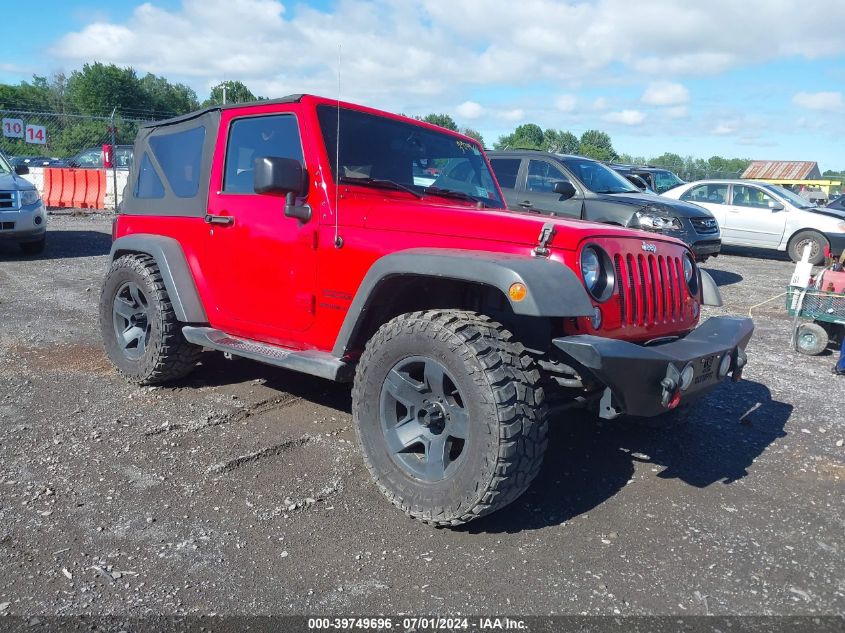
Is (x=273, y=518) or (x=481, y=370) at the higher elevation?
(x=481, y=370)

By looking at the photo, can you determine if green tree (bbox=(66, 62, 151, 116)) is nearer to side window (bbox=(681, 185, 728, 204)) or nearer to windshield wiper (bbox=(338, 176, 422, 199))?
side window (bbox=(681, 185, 728, 204))

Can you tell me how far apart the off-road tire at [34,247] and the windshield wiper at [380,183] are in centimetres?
880

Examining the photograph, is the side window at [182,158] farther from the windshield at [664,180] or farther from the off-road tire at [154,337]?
the windshield at [664,180]

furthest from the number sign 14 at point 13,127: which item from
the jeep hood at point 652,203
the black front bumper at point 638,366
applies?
the black front bumper at point 638,366

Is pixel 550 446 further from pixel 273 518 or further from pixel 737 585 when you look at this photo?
pixel 273 518

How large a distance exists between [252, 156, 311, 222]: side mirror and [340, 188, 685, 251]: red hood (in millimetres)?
248

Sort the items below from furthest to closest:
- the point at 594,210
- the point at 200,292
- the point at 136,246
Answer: the point at 594,210 → the point at 136,246 → the point at 200,292

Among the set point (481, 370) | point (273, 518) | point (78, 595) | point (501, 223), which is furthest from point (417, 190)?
point (78, 595)

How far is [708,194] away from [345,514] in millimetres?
13141

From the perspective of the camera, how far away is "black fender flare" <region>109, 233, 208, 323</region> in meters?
4.38

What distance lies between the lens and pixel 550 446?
4.07 metres

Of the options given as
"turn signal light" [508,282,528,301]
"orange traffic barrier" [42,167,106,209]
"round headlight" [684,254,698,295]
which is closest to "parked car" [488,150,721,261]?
"round headlight" [684,254,698,295]

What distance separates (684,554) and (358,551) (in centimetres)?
141

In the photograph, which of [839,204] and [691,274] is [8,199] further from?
[839,204]
